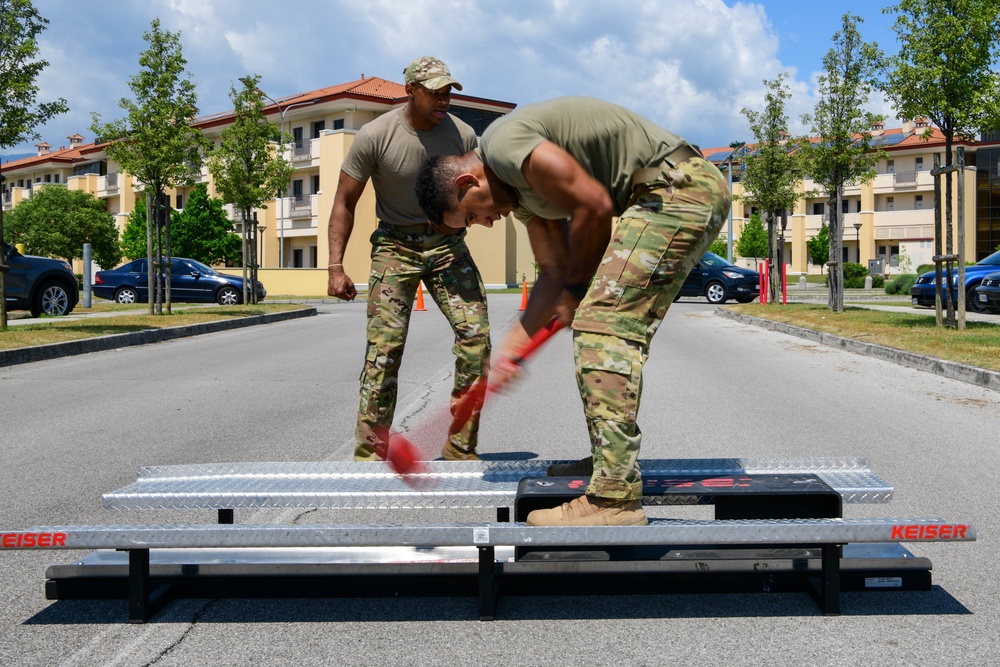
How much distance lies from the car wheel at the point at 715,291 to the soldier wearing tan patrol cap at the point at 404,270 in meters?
27.4

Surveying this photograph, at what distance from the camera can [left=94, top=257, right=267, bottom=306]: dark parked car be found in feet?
102

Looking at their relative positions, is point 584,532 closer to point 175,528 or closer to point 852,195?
point 175,528

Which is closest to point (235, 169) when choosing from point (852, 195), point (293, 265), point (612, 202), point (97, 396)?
point (97, 396)

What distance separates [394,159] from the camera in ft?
17.2

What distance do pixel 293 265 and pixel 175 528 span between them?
213 ft

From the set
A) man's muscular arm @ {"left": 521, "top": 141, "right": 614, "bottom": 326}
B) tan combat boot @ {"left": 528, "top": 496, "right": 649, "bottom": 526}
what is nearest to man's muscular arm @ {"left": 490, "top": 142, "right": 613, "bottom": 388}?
man's muscular arm @ {"left": 521, "top": 141, "right": 614, "bottom": 326}

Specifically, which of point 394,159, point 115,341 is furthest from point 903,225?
point 394,159

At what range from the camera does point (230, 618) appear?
3.40m

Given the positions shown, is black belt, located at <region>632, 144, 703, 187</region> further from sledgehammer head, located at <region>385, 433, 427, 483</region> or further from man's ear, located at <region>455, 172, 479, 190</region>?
sledgehammer head, located at <region>385, 433, 427, 483</region>

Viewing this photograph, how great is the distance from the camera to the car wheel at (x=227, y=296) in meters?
31.1

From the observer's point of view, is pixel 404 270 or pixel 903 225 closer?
pixel 404 270

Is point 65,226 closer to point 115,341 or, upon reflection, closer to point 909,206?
point 115,341

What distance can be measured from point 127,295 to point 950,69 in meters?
24.6

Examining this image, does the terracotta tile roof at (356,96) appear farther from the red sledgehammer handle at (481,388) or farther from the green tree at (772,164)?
the red sledgehammer handle at (481,388)
